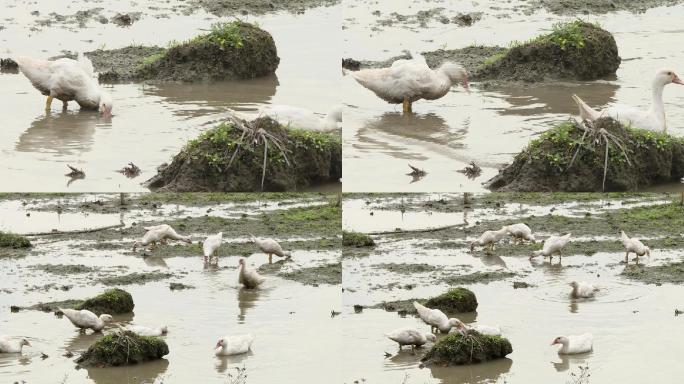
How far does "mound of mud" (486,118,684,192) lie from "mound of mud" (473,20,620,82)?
4.77 meters

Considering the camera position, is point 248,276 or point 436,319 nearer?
point 436,319

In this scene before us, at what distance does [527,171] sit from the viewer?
12977 mm

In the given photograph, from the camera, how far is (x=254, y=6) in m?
24.8

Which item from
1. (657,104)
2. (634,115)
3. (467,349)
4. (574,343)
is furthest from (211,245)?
(657,104)

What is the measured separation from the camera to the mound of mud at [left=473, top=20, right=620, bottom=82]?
18.4 metres

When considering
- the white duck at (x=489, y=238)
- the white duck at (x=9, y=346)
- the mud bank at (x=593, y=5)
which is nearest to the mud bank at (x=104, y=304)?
the white duck at (x=9, y=346)

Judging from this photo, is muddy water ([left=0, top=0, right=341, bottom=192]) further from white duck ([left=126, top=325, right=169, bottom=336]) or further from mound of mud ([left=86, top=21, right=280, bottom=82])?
white duck ([left=126, top=325, right=169, bottom=336])

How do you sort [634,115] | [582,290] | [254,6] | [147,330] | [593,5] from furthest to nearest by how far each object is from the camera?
[593,5]
[254,6]
[582,290]
[634,115]
[147,330]

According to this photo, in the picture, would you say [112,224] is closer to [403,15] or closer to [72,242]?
[72,242]

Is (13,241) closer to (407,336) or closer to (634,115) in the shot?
(407,336)

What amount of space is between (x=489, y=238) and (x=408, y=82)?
298 centimetres

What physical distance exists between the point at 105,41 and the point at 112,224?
3.65m

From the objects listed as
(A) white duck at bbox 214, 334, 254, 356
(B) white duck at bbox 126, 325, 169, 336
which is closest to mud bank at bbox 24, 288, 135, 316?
(B) white duck at bbox 126, 325, 169, 336

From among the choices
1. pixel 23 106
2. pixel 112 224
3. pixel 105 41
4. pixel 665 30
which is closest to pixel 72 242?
pixel 112 224
